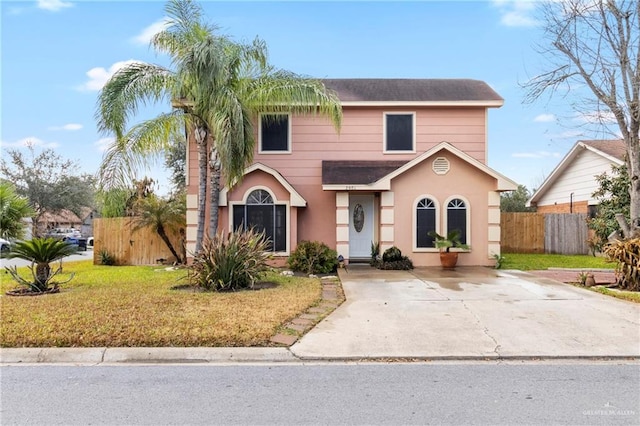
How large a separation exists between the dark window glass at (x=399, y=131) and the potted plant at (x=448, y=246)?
3444 millimetres

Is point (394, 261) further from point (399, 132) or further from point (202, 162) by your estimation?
point (202, 162)

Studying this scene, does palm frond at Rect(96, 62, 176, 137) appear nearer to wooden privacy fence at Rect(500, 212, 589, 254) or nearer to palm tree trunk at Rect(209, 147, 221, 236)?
palm tree trunk at Rect(209, 147, 221, 236)

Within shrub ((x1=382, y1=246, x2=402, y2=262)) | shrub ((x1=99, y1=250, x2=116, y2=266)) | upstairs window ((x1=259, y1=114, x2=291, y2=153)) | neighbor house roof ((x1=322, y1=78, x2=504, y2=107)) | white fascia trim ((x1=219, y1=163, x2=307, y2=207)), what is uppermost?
neighbor house roof ((x1=322, y1=78, x2=504, y2=107))

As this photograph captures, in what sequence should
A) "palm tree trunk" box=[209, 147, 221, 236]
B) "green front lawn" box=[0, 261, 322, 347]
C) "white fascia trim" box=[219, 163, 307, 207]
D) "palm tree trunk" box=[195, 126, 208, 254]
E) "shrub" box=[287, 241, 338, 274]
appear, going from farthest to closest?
"white fascia trim" box=[219, 163, 307, 207]
"shrub" box=[287, 241, 338, 274]
"palm tree trunk" box=[195, 126, 208, 254]
"palm tree trunk" box=[209, 147, 221, 236]
"green front lawn" box=[0, 261, 322, 347]

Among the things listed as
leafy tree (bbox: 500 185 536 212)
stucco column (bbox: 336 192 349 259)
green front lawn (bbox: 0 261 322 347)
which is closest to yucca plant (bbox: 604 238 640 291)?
green front lawn (bbox: 0 261 322 347)

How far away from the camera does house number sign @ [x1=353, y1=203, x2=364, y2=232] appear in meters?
15.6

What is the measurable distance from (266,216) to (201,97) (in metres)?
4.62

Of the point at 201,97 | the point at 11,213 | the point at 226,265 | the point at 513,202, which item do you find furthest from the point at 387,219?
the point at 513,202

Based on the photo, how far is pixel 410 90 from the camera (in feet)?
52.7

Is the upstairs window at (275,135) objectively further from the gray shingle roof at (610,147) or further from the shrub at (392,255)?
the gray shingle roof at (610,147)

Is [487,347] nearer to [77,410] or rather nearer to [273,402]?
[273,402]

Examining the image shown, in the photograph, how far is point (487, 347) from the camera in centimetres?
606

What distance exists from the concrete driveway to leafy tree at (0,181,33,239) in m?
9.05

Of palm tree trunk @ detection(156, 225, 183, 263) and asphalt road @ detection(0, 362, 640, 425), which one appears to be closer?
asphalt road @ detection(0, 362, 640, 425)
